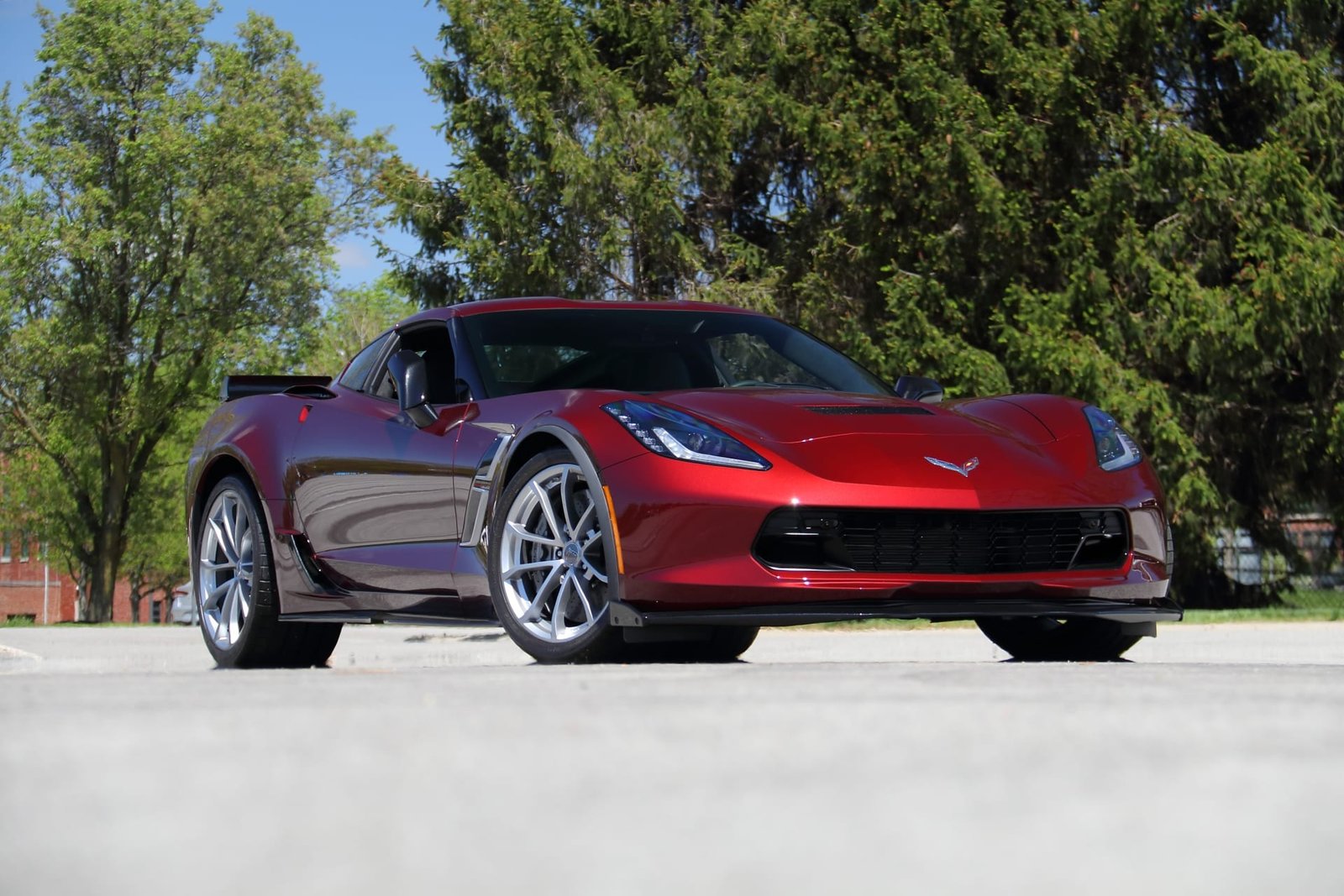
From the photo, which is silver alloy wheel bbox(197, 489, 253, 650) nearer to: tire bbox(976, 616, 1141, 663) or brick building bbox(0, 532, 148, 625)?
tire bbox(976, 616, 1141, 663)

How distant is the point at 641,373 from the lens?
6867mm

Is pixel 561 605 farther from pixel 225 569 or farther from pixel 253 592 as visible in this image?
pixel 225 569

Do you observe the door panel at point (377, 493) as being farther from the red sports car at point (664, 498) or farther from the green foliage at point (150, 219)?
the green foliage at point (150, 219)

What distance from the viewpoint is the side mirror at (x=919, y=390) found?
278 inches

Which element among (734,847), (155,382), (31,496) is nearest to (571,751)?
(734,847)

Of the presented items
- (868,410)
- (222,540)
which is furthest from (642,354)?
(222,540)

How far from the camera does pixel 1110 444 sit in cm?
636

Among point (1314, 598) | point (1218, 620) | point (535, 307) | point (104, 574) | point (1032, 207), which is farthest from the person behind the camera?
point (104, 574)

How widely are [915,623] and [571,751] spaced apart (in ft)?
39.2

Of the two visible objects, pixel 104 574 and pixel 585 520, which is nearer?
pixel 585 520

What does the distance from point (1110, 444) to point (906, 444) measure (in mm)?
940

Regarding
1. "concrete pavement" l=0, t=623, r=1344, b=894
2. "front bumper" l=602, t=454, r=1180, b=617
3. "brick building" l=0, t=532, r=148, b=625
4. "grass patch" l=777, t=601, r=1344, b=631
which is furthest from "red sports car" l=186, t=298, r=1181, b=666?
"brick building" l=0, t=532, r=148, b=625

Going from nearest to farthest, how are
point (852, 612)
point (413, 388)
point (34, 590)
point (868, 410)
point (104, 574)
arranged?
1. point (852, 612)
2. point (868, 410)
3. point (413, 388)
4. point (104, 574)
5. point (34, 590)

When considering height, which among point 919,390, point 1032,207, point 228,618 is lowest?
point 228,618
